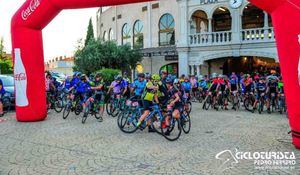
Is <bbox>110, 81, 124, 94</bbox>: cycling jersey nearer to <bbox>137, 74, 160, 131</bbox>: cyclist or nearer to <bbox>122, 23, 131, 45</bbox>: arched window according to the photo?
<bbox>137, 74, 160, 131</bbox>: cyclist

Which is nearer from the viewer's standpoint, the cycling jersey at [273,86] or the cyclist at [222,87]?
the cycling jersey at [273,86]

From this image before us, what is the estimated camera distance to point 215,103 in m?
16.1

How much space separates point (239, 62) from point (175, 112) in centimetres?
1890

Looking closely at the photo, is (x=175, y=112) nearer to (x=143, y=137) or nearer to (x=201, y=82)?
(x=143, y=137)

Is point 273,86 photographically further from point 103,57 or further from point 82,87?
point 103,57

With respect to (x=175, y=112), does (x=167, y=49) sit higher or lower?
higher

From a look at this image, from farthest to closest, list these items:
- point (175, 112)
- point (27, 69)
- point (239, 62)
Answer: point (239, 62)
point (27, 69)
point (175, 112)

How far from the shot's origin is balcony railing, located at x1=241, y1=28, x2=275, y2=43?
22.4m

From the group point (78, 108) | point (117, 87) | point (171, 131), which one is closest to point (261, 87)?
point (117, 87)

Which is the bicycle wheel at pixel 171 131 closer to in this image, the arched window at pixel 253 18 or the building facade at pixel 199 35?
the building facade at pixel 199 35

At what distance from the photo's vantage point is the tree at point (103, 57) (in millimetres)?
26969

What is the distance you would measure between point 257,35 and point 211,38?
3317 mm

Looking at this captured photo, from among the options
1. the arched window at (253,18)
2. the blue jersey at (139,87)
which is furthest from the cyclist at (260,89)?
the arched window at (253,18)

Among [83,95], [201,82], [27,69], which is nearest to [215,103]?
[201,82]
